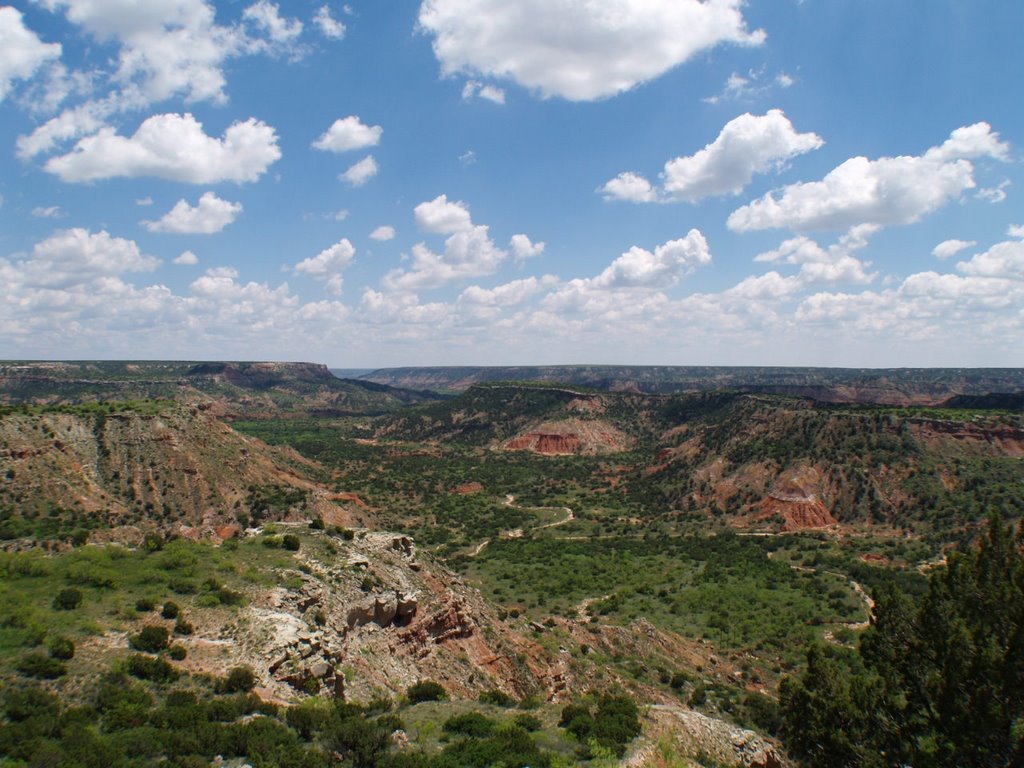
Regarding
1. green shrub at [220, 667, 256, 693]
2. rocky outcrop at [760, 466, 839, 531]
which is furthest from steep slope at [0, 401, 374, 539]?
rocky outcrop at [760, 466, 839, 531]

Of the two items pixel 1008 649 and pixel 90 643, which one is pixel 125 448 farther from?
pixel 1008 649

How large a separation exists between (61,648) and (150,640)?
261 centimetres

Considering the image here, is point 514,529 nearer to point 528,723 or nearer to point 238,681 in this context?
point 528,723

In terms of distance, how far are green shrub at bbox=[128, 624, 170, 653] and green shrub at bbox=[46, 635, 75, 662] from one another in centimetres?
191

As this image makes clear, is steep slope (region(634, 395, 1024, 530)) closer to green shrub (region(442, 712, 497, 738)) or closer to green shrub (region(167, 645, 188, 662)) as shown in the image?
green shrub (region(442, 712, 497, 738))

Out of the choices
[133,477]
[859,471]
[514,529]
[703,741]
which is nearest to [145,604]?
[703,741]

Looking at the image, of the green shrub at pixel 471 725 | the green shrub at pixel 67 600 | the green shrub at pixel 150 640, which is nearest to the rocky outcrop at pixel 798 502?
the green shrub at pixel 471 725

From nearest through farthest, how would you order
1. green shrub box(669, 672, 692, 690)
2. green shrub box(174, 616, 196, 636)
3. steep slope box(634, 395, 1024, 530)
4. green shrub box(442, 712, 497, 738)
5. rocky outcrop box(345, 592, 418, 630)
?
green shrub box(442, 712, 497, 738), green shrub box(174, 616, 196, 636), rocky outcrop box(345, 592, 418, 630), green shrub box(669, 672, 692, 690), steep slope box(634, 395, 1024, 530)

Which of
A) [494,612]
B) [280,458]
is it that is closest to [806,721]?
[494,612]

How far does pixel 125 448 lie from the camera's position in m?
67.8

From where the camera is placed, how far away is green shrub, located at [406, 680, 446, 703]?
2445 centimetres

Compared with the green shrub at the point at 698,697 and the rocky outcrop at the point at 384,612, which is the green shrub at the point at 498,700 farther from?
the green shrub at the point at 698,697

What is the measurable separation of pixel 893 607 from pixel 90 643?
29.1 meters

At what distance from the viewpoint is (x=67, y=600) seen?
2100 cm
